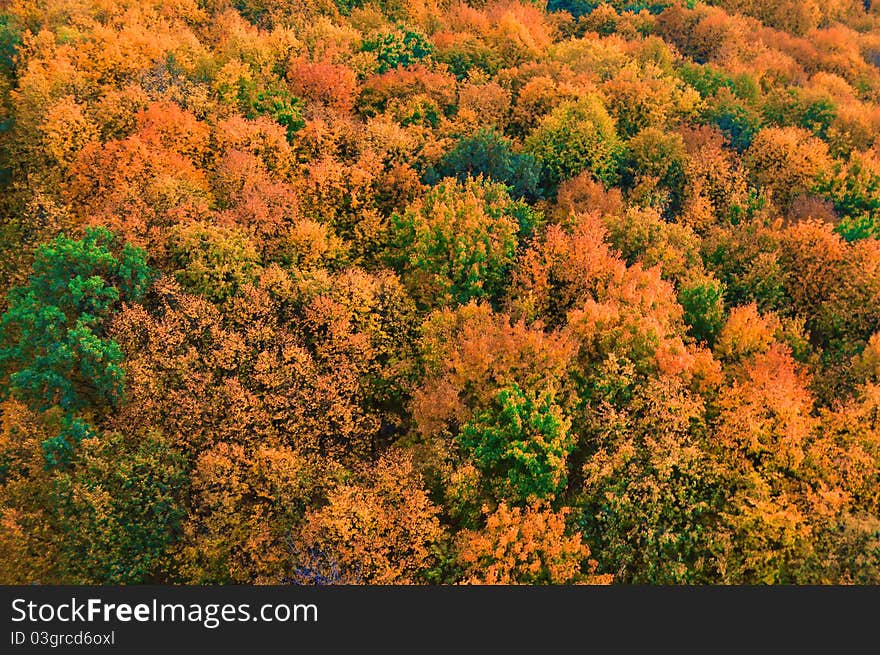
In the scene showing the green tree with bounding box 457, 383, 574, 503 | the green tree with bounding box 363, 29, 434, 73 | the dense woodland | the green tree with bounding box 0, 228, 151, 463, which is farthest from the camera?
the green tree with bounding box 363, 29, 434, 73

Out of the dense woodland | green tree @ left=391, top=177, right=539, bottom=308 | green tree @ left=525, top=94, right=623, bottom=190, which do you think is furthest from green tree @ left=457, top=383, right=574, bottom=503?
green tree @ left=525, top=94, right=623, bottom=190

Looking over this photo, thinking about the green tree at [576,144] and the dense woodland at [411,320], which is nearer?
the dense woodland at [411,320]

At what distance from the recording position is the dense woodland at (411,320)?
41.0 m

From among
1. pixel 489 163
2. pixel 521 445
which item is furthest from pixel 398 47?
pixel 521 445

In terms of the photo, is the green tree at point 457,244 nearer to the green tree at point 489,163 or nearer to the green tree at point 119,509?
the green tree at point 489,163

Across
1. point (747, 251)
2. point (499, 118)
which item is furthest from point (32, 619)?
point (499, 118)

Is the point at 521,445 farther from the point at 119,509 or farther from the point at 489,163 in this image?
the point at 489,163

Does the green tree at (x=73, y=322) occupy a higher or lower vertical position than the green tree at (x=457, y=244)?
lower

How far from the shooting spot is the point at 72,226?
5794 centimetres

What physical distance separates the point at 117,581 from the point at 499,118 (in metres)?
58.7

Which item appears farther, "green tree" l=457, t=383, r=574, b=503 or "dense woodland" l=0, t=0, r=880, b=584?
"green tree" l=457, t=383, r=574, b=503

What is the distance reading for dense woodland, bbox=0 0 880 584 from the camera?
135 feet

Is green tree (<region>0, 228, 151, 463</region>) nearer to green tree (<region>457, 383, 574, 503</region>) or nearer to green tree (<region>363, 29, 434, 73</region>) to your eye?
green tree (<region>457, 383, 574, 503</region>)

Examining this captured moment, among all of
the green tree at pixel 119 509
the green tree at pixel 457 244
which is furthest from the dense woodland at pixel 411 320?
the green tree at pixel 457 244
